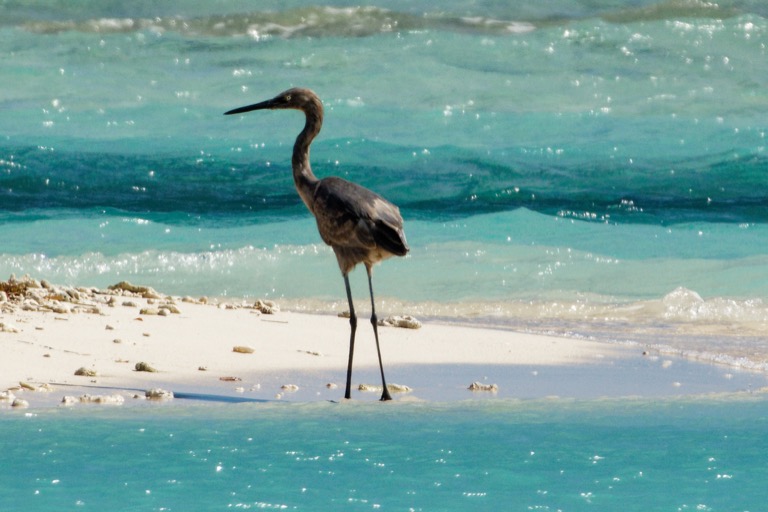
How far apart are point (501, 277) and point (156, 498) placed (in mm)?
9145

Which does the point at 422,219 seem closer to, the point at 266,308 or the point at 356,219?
the point at 266,308

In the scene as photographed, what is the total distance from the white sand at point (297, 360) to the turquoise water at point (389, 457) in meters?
0.51

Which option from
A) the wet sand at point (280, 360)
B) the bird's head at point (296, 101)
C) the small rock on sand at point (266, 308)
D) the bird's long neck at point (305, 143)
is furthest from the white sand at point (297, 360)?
the bird's head at point (296, 101)

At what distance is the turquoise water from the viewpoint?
405 cm

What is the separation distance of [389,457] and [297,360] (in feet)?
7.82

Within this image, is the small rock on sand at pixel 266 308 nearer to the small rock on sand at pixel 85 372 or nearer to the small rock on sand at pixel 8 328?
the small rock on sand at pixel 8 328

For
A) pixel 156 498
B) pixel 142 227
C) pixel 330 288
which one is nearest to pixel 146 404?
pixel 156 498

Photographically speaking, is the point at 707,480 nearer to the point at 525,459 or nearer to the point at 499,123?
the point at 525,459

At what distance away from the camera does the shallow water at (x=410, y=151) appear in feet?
44.9

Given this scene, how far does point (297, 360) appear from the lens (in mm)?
6938

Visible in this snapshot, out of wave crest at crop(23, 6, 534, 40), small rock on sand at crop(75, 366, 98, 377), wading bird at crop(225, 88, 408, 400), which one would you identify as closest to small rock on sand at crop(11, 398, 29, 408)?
small rock on sand at crop(75, 366, 98, 377)

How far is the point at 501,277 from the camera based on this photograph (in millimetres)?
12914

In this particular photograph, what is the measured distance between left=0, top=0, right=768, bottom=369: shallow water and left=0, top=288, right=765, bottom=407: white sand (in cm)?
374

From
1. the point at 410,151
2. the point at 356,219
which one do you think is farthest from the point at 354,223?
the point at 410,151
